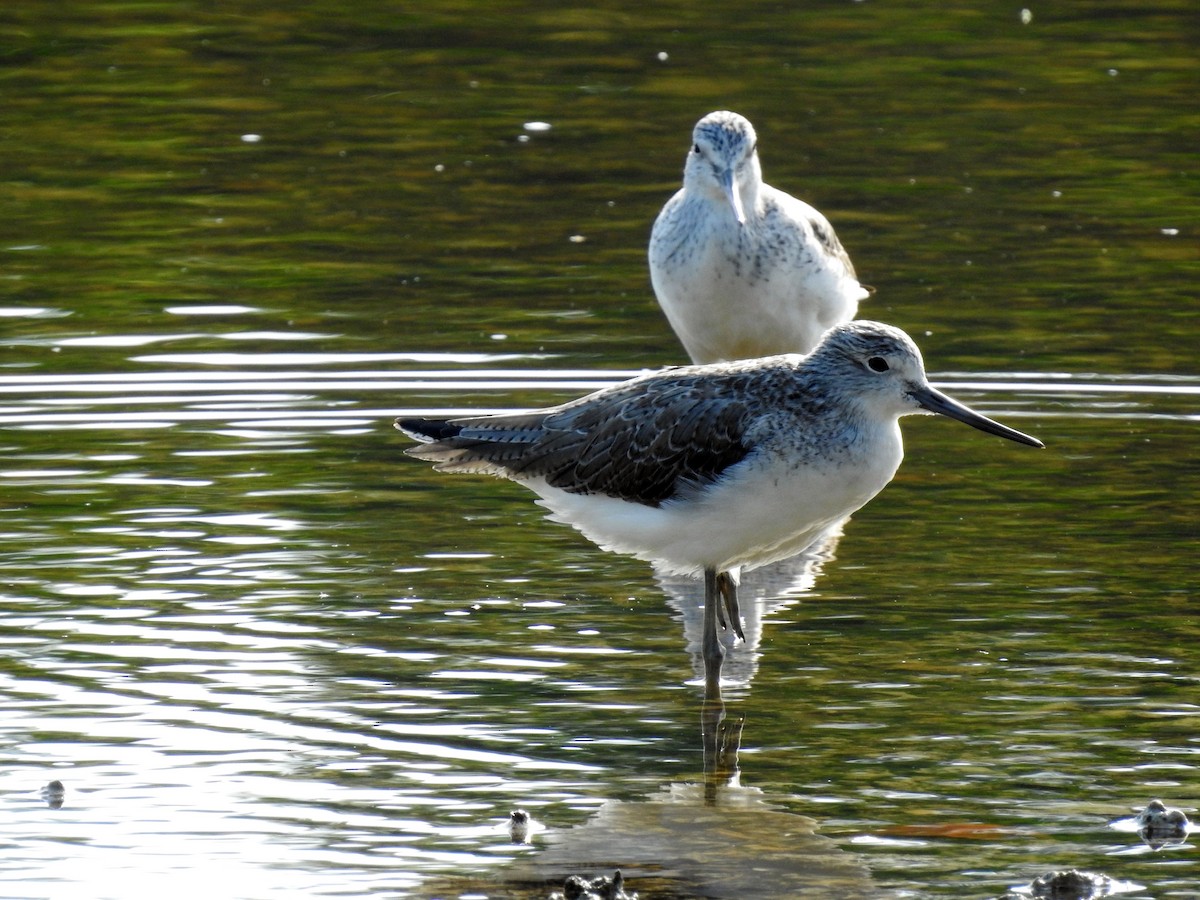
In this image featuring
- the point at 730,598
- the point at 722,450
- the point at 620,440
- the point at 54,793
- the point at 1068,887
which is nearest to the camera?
the point at 1068,887

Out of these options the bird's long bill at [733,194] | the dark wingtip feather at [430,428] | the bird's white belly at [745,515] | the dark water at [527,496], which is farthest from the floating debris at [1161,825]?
the bird's long bill at [733,194]

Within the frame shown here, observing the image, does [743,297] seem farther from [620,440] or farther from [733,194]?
[620,440]

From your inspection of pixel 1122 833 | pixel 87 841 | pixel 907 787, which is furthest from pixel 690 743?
pixel 87 841

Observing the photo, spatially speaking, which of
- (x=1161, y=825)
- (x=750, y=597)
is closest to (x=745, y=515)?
(x=750, y=597)

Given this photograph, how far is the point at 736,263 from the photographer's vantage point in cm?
1165

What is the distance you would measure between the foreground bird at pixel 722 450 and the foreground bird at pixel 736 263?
2.64 metres

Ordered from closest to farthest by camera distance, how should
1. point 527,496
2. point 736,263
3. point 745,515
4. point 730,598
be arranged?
point 745,515, point 730,598, point 527,496, point 736,263

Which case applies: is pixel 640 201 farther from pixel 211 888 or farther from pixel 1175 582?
pixel 211 888

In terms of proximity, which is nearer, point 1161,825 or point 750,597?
point 1161,825

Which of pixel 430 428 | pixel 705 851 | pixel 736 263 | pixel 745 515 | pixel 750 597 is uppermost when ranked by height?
pixel 736 263

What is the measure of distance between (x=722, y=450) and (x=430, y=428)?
144cm

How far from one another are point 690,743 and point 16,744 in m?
2.39

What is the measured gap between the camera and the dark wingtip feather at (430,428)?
30.0 feet

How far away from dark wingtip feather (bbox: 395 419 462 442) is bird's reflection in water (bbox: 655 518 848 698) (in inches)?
51.1
